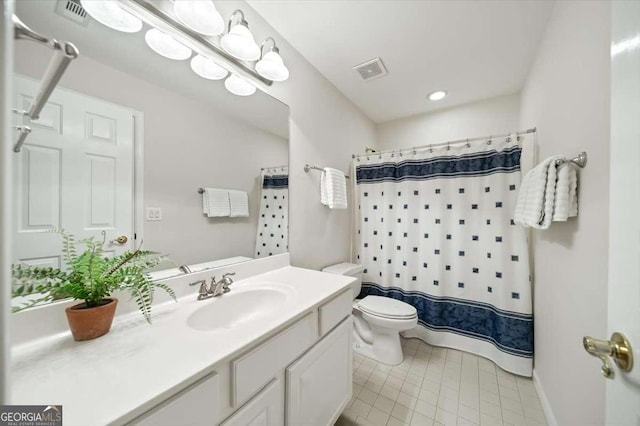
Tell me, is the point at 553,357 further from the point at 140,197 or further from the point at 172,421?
the point at 140,197

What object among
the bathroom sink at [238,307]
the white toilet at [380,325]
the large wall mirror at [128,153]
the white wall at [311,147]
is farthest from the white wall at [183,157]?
the white toilet at [380,325]

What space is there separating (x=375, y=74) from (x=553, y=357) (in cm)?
221

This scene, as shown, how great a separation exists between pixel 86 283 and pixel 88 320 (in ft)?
0.34

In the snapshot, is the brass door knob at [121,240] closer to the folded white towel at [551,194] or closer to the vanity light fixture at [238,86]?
the vanity light fixture at [238,86]

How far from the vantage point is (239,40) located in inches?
43.9

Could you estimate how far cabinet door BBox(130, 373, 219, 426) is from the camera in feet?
1.58

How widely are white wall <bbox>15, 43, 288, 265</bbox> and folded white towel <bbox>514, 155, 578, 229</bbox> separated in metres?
1.50

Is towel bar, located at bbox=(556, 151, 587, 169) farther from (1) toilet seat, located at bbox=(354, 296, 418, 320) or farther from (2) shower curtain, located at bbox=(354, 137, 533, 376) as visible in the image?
(1) toilet seat, located at bbox=(354, 296, 418, 320)

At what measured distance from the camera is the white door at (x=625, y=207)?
42 centimetres

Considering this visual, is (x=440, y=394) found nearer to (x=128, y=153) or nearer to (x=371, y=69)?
(x=128, y=153)

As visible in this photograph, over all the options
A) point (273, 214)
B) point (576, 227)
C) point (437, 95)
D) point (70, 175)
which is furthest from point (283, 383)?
point (437, 95)

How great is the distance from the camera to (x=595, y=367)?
2.73ft

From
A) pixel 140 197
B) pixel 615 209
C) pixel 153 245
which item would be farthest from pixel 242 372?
pixel 615 209

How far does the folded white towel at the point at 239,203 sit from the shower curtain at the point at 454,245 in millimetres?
1360
